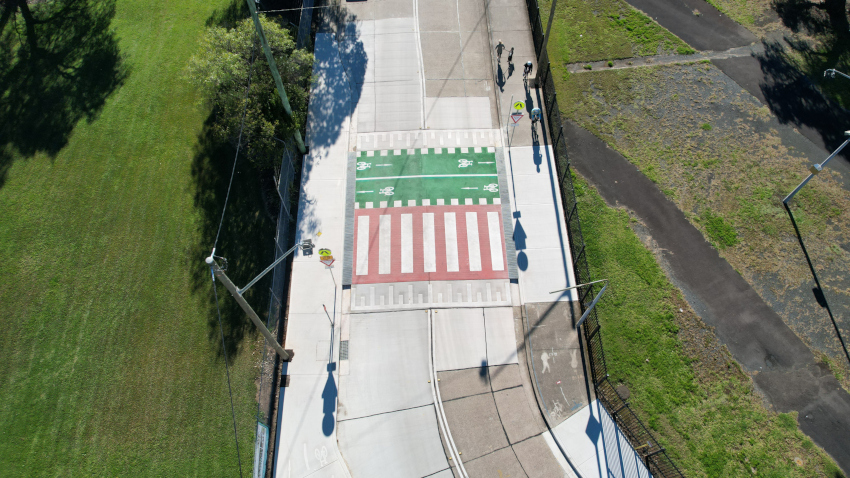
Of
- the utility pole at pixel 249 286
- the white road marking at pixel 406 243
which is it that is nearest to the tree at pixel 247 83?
the utility pole at pixel 249 286

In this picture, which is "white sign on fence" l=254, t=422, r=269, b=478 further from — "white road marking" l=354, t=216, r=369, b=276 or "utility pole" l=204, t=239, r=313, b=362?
"white road marking" l=354, t=216, r=369, b=276

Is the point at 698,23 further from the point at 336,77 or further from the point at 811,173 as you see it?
the point at 336,77

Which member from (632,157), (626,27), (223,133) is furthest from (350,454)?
(626,27)

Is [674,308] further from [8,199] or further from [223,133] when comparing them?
[8,199]

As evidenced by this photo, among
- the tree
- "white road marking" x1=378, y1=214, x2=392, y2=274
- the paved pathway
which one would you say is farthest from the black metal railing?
the tree

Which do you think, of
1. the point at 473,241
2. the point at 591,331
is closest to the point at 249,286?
the point at 473,241

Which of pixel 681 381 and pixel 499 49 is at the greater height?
pixel 499 49
